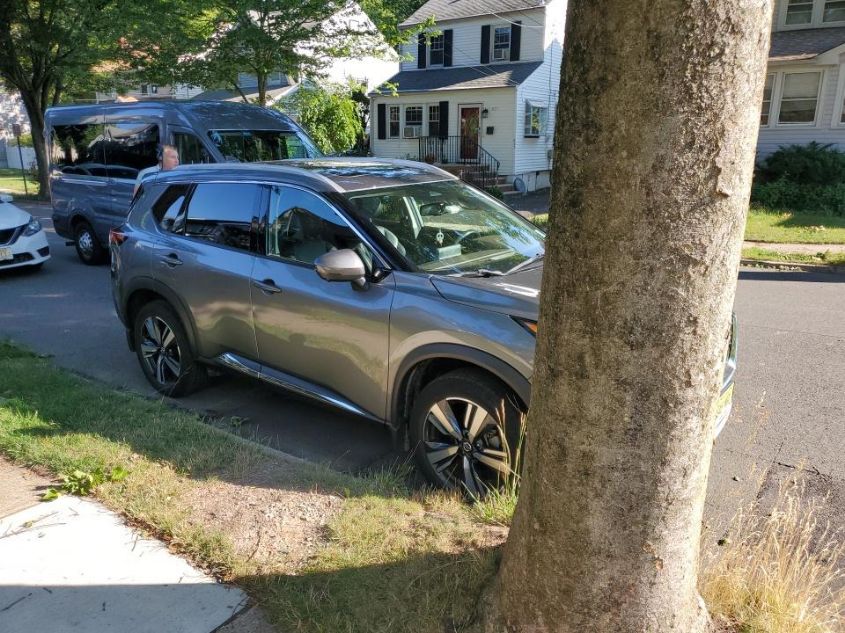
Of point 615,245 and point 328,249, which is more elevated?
point 615,245

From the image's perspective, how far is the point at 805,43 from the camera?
65.9 ft

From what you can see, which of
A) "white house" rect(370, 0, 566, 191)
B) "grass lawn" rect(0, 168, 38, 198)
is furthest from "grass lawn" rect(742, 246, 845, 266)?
"grass lawn" rect(0, 168, 38, 198)

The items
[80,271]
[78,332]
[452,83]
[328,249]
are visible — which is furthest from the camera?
[452,83]

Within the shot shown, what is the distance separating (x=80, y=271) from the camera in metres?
11.1

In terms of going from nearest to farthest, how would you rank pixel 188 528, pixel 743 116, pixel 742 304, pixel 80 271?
pixel 743 116 → pixel 188 528 → pixel 742 304 → pixel 80 271

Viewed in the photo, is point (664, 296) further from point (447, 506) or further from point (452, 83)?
point (452, 83)

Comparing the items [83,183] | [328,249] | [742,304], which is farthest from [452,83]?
[328,249]

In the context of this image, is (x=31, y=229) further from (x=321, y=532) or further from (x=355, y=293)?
(x=321, y=532)

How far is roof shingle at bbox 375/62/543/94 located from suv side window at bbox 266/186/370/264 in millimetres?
20213

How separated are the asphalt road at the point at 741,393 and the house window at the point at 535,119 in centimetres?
1673

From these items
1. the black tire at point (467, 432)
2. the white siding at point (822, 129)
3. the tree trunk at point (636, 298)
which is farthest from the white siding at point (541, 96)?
the tree trunk at point (636, 298)

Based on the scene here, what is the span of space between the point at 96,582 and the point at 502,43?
25.7 meters

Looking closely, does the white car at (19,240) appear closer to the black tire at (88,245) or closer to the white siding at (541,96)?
the black tire at (88,245)

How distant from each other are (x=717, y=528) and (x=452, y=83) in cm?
2419
